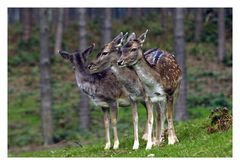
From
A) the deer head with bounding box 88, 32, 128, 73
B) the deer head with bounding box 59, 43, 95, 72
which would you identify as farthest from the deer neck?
the deer head with bounding box 59, 43, 95, 72

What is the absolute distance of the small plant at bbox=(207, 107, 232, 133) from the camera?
16562 mm

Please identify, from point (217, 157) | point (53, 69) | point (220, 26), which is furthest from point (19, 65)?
point (217, 157)

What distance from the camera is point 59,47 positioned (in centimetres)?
4938

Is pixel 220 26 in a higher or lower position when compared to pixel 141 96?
higher

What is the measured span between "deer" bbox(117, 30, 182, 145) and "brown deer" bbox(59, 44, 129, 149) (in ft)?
2.65

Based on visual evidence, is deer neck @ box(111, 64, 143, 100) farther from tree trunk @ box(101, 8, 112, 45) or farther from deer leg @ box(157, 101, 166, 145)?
tree trunk @ box(101, 8, 112, 45)

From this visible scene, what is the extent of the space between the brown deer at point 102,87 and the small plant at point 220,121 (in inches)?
97.6

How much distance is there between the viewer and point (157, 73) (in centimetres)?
1534

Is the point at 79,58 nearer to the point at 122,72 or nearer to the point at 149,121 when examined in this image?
the point at 122,72

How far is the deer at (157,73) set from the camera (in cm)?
1475

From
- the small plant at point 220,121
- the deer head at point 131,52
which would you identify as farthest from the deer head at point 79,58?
the small plant at point 220,121
